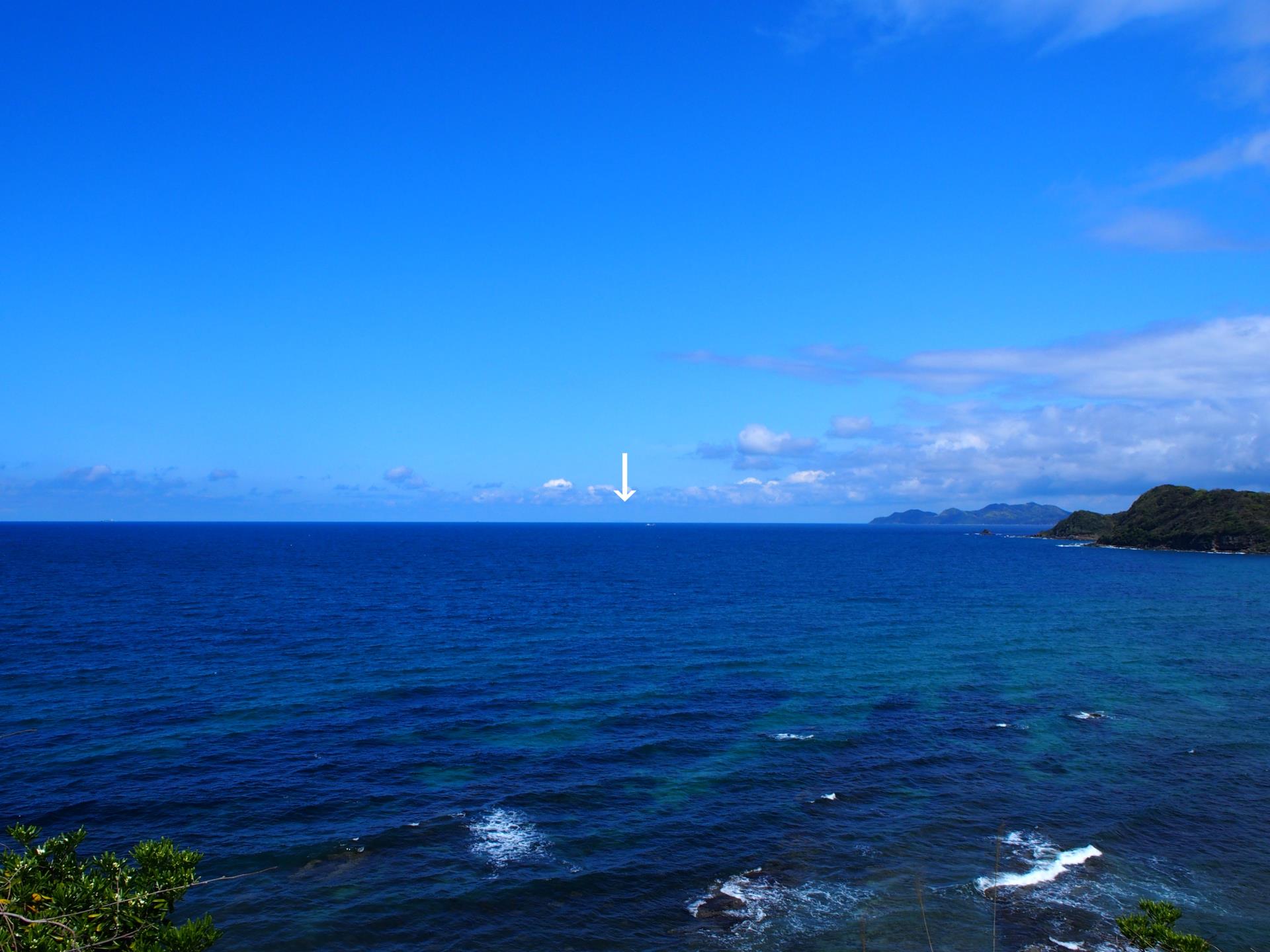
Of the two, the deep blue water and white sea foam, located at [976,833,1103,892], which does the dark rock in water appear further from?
white sea foam, located at [976,833,1103,892]

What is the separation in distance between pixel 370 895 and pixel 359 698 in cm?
2832

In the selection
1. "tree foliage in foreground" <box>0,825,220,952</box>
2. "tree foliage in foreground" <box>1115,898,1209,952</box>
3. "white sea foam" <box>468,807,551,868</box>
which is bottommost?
"white sea foam" <box>468,807,551,868</box>

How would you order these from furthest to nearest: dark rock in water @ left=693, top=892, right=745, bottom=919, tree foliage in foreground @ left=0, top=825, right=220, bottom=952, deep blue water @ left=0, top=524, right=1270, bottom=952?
deep blue water @ left=0, top=524, right=1270, bottom=952, dark rock in water @ left=693, top=892, right=745, bottom=919, tree foliage in foreground @ left=0, top=825, right=220, bottom=952

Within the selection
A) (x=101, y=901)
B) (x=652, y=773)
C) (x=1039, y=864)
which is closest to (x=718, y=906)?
(x=652, y=773)

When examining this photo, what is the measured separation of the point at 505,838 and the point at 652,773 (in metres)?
10.9

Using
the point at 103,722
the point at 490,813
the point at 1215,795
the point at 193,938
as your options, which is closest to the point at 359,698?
the point at 103,722

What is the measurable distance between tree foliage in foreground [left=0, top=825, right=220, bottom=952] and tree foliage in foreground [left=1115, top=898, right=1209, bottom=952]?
2572cm

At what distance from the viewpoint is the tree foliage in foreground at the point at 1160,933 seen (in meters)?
21.0

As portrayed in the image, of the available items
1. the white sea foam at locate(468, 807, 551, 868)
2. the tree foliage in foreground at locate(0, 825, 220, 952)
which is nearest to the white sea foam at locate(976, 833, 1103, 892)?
the white sea foam at locate(468, 807, 551, 868)

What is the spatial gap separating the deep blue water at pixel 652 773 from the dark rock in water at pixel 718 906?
0.16 m

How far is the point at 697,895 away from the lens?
32594 mm

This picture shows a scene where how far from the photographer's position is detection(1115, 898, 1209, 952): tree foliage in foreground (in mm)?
21031

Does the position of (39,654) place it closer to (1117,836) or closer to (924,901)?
(924,901)

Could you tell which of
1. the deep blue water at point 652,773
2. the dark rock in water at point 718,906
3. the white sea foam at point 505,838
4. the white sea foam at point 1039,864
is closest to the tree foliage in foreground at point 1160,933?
the deep blue water at point 652,773
